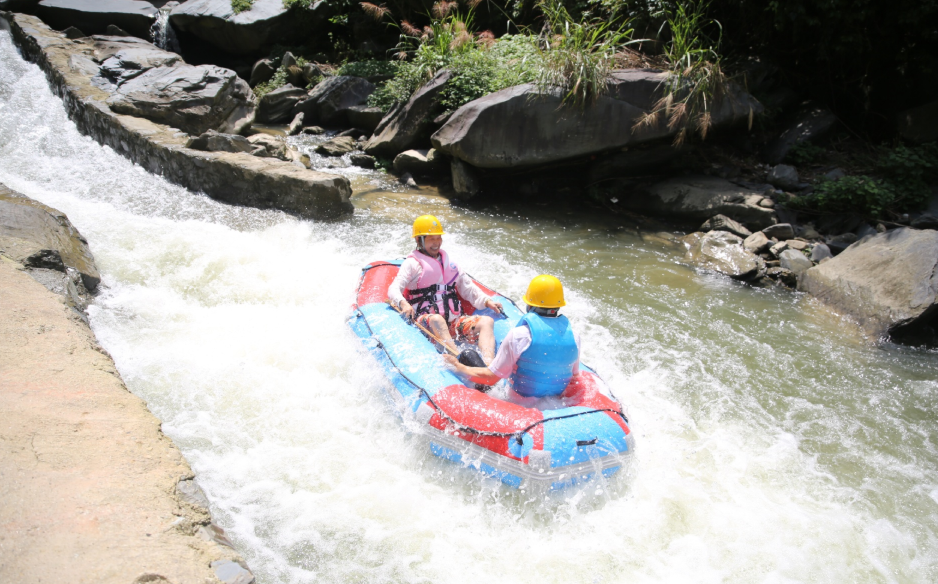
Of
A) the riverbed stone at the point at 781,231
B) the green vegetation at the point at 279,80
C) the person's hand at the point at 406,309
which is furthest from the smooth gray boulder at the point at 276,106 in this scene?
the riverbed stone at the point at 781,231

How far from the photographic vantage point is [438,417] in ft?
11.0

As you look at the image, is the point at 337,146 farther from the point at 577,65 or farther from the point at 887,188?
the point at 887,188

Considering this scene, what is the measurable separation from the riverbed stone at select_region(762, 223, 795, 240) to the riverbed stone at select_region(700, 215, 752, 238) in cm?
25

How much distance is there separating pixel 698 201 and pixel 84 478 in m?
7.09

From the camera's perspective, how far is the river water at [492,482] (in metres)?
2.96

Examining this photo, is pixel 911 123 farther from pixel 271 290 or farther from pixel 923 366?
pixel 271 290

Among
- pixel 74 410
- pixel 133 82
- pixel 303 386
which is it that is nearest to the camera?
pixel 74 410

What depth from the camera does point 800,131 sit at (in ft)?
26.5

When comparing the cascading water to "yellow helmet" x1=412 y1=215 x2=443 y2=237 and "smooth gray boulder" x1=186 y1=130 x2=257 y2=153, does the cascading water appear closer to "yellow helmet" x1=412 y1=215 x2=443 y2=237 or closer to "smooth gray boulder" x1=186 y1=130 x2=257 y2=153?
"smooth gray boulder" x1=186 y1=130 x2=257 y2=153

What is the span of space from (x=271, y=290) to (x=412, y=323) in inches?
74.2

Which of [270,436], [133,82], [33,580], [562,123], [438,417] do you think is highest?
[562,123]

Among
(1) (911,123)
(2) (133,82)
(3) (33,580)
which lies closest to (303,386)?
(3) (33,580)

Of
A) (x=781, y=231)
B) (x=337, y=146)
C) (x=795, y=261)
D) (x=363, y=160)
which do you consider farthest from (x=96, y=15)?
(x=795, y=261)

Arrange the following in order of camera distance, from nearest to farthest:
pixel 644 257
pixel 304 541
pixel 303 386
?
pixel 304 541
pixel 303 386
pixel 644 257
